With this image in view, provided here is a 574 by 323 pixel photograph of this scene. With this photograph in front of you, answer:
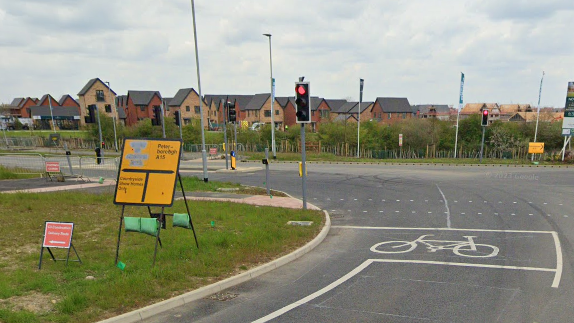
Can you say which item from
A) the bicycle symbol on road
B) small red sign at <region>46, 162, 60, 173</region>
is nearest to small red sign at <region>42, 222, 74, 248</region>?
the bicycle symbol on road

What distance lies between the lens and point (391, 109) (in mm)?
75375

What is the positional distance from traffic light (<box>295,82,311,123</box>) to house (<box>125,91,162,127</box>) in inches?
2774

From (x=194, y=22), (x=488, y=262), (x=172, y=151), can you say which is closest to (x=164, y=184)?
(x=172, y=151)

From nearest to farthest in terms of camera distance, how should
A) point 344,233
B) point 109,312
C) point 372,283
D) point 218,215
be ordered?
point 109,312
point 372,283
point 344,233
point 218,215

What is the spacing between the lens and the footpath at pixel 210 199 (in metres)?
5.90

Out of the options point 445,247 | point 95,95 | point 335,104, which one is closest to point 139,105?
point 95,95

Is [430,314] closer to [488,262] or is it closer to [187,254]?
[488,262]

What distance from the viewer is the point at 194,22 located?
2041 cm

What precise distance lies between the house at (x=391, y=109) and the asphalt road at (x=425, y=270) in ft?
198

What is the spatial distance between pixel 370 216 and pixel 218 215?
5.44m

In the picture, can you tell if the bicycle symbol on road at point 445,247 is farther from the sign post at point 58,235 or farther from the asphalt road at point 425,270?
the sign post at point 58,235

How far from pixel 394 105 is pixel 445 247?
2770 inches

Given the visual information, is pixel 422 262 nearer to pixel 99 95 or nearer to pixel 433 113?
pixel 433 113

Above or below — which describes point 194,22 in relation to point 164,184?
above
